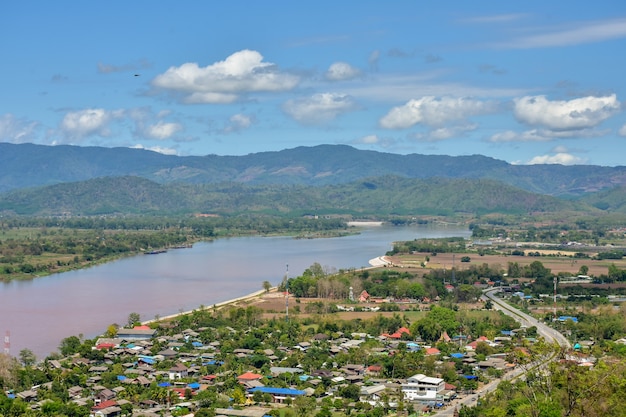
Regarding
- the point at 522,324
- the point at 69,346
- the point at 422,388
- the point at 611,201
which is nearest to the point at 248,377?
the point at 422,388

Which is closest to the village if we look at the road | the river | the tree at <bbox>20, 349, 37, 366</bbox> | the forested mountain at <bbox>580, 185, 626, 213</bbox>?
the road

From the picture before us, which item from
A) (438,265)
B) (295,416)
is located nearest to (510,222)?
(438,265)

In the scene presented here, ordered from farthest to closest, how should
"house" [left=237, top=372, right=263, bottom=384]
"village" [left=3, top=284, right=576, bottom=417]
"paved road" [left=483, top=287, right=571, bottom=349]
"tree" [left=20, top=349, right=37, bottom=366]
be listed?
"paved road" [left=483, top=287, right=571, bottom=349]
"tree" [left=20, top=349, right=37, bottom=366]
"house" [left=237, top=372, right=263, bottom=384]
"village" [left=3, top=284, right=576, bottom=417]

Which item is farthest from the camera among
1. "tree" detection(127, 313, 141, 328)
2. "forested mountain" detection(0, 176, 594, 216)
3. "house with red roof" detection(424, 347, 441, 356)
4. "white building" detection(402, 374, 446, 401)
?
"forested mountain" detection(0, 176, 594, 216)

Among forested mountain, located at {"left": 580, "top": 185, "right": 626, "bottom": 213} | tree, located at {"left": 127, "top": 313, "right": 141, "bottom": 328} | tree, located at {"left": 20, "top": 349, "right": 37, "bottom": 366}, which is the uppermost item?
forested mountain, located at {"left": 580, "top": 185, "right": 626, "bottom": 213}

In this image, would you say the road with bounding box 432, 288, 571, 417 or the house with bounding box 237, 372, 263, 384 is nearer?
the road with bounding box 432, 288, 571, 417

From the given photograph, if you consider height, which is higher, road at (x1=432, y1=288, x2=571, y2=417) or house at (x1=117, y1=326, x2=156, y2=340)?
house at (x1=117, y1=326, x2=156, y2=340)

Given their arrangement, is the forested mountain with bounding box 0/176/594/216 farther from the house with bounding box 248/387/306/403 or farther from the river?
the house with bounding box 248/387/306/403

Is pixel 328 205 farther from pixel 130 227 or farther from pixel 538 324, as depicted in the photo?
pixel 538 324
